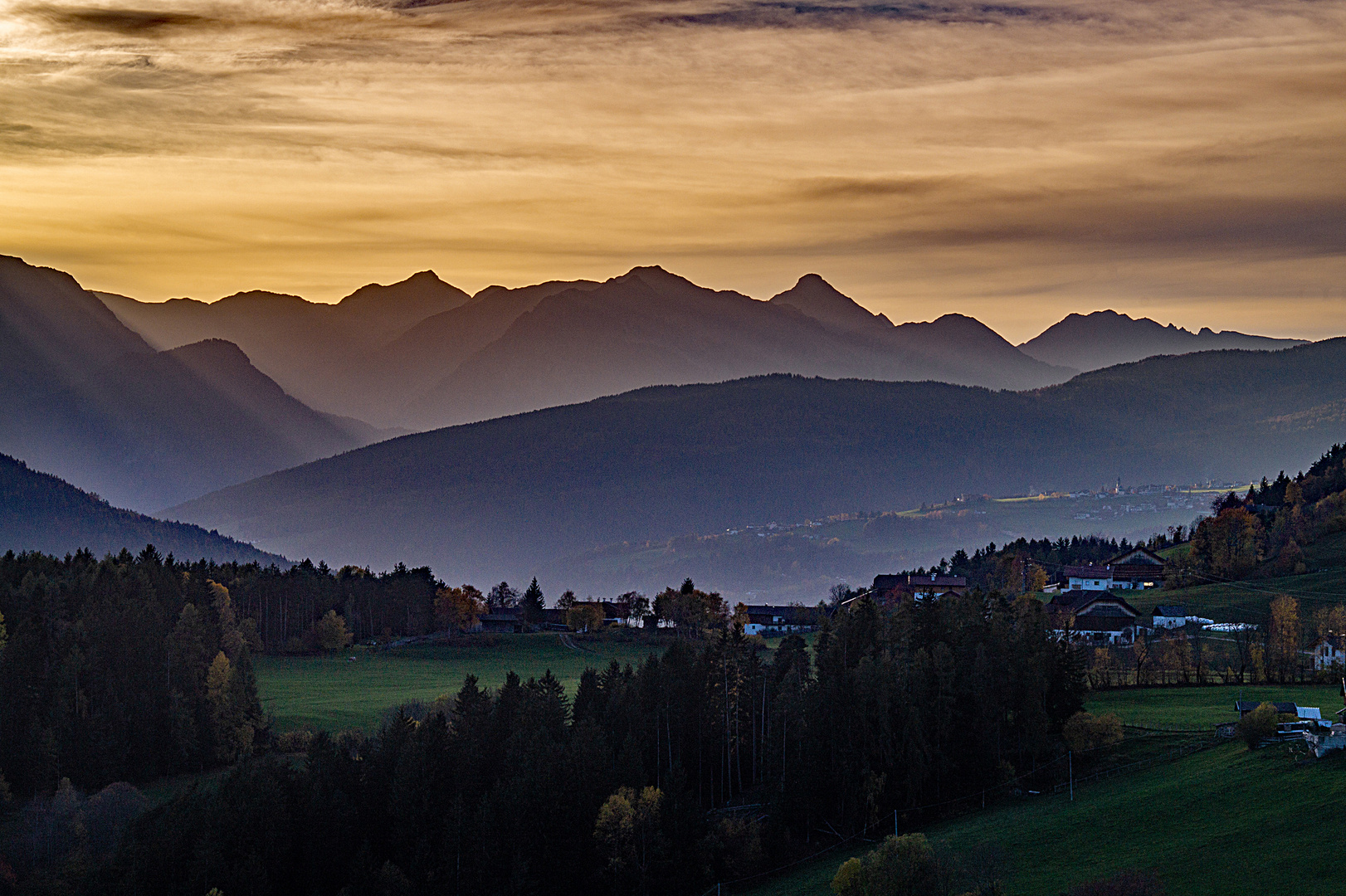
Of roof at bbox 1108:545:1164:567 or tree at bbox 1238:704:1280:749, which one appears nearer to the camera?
tree at bbox 1238:704:1280:749

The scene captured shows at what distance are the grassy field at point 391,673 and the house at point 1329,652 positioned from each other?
4413 cm

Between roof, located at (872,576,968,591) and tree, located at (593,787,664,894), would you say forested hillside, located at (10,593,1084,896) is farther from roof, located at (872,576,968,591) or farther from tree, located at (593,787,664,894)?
roof, located at (872,576,968,591)

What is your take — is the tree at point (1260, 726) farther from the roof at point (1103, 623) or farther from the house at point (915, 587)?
the house at point (915, 587)

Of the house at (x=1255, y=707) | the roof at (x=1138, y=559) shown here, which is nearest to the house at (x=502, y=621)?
the roof at (x=1138, y=559)

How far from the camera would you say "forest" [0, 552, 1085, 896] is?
200ft

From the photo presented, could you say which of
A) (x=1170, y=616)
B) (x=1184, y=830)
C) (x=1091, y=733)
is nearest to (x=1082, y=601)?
(x=1170, y=616)

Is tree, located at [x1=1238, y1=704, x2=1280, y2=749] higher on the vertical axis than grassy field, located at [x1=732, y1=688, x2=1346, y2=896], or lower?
higher

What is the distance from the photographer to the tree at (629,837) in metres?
60.3

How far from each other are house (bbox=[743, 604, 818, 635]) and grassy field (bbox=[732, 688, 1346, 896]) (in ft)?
255

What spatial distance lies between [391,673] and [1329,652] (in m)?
65.9

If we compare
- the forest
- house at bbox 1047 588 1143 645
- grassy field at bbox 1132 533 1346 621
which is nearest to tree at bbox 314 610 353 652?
the forest

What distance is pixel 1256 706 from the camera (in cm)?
6316

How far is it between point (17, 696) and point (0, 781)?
10068mm

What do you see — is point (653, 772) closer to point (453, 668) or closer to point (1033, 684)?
point (1033, 684)
